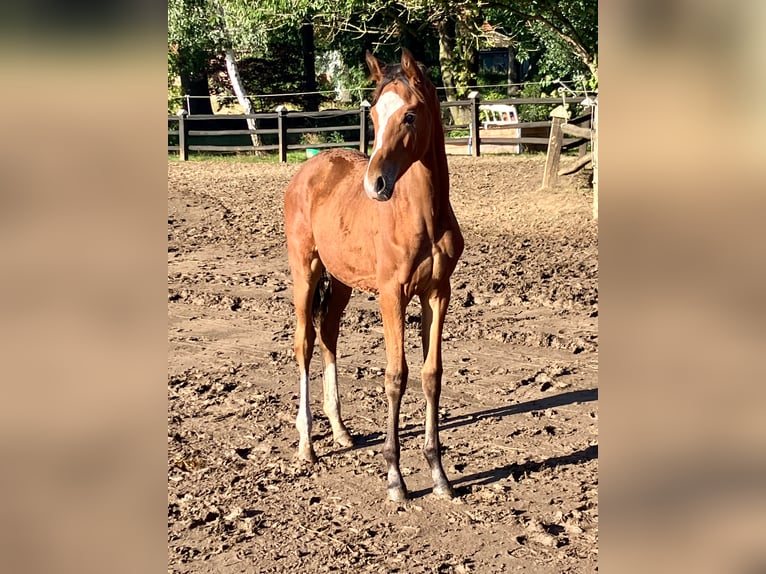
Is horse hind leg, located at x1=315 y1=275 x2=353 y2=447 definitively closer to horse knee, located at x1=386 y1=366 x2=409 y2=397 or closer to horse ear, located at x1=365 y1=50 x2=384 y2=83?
horse knee, located at x1=386 y1=366 x2=409 y2=397

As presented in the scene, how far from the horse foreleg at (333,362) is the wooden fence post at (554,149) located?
8699 millimetres

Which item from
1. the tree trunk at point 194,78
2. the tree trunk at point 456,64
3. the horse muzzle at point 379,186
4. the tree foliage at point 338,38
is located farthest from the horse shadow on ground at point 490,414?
the tree trunk at point 194,78

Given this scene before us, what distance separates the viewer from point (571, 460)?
15.2 feet

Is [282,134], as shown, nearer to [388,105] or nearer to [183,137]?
[183,137]

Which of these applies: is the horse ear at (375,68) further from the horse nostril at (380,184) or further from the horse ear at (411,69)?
the horse nostril at (380,184)

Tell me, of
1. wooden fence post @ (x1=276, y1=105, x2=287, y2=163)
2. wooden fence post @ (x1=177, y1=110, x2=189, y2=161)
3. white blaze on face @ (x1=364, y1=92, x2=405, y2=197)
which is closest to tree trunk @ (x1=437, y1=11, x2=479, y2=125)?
wooden fence post @ (x1=276, y1=105, x2=287, y2=163)

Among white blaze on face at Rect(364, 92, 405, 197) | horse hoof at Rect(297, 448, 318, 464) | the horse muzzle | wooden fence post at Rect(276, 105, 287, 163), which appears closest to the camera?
the horse muzzle

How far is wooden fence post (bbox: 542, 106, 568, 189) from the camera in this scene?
12984 millimetres

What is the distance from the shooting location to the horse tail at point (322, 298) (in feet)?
16.5
